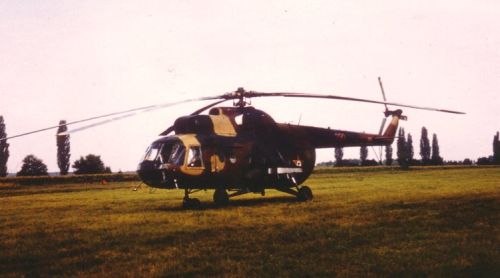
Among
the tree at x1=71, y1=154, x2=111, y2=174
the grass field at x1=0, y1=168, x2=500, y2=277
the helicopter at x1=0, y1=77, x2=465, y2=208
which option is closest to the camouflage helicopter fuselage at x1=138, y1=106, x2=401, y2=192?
the helicopter at x1=0, y1=77, x2=465, y2=208

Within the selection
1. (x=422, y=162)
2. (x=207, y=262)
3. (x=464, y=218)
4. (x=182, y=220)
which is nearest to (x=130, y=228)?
(x=182, y=220)

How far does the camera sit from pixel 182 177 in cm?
1614

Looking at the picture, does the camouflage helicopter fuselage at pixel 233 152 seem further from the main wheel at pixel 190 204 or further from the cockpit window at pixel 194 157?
the main wheel at pixel 190 204

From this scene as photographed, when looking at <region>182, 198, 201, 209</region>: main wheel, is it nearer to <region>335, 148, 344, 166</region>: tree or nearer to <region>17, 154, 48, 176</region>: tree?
<region>17, 154, 48, 176</region>: tree

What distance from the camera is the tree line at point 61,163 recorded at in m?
78.3

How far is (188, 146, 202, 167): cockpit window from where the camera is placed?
1642 centimetres

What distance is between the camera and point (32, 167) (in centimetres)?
7975

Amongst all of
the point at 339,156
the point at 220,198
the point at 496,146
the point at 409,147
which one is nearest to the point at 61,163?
the point at 339,156

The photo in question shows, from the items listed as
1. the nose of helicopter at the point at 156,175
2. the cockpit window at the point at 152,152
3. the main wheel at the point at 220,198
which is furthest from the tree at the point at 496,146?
the nose of helicopter at the point at 156,175

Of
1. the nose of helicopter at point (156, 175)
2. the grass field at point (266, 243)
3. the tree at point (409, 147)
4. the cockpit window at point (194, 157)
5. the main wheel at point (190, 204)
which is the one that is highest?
the tree at point (409, 147)

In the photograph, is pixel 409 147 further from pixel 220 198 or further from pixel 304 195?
pixel 220 198

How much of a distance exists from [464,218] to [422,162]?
101 metres

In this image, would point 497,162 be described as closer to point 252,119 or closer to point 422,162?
→ point 422,162

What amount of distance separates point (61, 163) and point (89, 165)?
8342 mm
